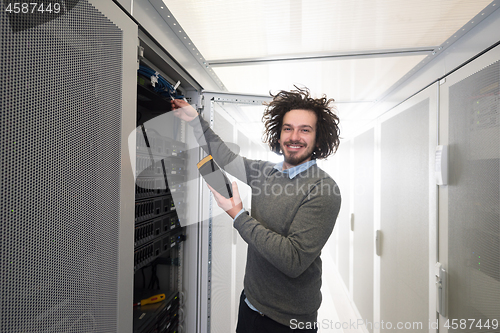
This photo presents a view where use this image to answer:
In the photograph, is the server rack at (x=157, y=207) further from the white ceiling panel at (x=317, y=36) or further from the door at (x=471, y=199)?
the door at (x=471, y=199)

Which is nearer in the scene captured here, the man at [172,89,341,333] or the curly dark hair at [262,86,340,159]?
the man at [172,89,341,333]

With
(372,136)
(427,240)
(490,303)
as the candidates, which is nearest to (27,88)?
(490,303)

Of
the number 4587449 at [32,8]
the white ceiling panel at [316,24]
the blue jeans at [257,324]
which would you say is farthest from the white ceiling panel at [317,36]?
the blue jeans at [257,324]

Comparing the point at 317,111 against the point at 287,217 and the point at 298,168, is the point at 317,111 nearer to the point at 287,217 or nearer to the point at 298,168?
the point at 298,168

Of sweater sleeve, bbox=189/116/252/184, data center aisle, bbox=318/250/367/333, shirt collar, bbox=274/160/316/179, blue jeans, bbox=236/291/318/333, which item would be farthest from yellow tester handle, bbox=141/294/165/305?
data center aisle, bbox=318/250/367/333

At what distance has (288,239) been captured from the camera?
0.88 meters

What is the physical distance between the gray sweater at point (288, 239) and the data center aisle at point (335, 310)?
1.79 metres

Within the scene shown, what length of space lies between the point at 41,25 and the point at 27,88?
5.5 inches

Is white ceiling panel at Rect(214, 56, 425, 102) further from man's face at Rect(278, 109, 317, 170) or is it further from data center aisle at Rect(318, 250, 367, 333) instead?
data center aisle at Rect(318, 250, 367, 333)

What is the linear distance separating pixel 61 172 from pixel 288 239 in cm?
75

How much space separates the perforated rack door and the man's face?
75 cm

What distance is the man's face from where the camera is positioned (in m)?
1.10

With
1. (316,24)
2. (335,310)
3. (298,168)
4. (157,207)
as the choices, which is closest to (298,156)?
(298,168)

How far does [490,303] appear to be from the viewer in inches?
36.4
